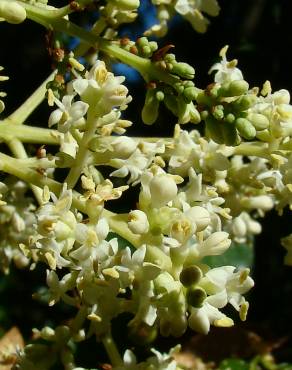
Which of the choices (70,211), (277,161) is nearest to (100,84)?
(70,211)

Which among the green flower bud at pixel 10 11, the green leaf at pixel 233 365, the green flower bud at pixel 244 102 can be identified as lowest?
the green leaf at pixel 233 365

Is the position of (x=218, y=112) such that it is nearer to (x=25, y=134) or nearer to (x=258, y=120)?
(x=258, y=120)

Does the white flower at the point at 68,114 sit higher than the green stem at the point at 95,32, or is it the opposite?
the white flower at the point at 68,114

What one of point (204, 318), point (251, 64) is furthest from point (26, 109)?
point (251, 64)

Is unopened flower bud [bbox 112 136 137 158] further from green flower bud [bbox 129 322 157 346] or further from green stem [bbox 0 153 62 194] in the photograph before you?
green flower bud [bbox 129 322 157 346]

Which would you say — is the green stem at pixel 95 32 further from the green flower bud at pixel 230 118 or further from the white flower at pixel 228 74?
the green flower bud at pixel 230 118

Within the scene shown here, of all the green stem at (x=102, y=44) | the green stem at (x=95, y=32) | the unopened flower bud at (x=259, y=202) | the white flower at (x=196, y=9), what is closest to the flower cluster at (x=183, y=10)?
the white flower at (x=196, y=9)
